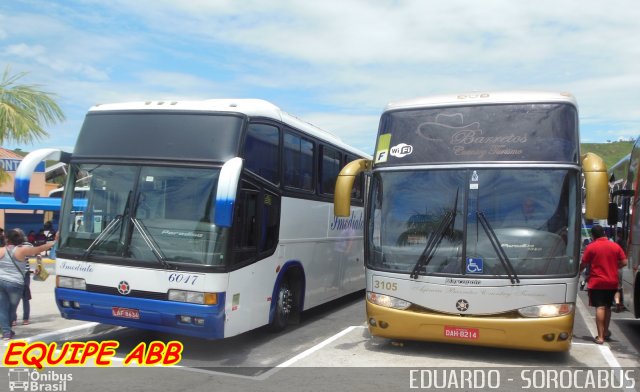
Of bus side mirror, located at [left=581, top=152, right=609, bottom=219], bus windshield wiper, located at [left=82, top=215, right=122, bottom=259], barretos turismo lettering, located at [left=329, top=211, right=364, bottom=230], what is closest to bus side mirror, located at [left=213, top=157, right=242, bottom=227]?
bus windshield wiper, located at [left=82, top=215, right=122, bottom=259]

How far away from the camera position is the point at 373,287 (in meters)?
8.01

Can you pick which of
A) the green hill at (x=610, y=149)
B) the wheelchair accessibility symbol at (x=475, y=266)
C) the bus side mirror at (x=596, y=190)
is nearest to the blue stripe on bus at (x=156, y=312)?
the wheelchair accessibility symbol at (x=475, y=266)

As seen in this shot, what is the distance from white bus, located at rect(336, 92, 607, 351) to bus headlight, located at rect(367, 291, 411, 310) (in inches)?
0.6

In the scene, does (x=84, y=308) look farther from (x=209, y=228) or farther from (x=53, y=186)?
(x=53, y=186)

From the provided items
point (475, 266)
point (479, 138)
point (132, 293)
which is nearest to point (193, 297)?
point (132, 293)

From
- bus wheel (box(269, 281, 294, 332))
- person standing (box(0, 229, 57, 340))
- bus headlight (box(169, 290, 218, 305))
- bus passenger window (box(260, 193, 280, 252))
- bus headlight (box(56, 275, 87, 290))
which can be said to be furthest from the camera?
bus wheel (box(269, 281, 294, 332))

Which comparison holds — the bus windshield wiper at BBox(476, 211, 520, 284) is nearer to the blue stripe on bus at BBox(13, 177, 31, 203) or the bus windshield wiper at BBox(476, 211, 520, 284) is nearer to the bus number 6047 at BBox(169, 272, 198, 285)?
the bus number 6047 at BBox(169, 272, 198, 285)

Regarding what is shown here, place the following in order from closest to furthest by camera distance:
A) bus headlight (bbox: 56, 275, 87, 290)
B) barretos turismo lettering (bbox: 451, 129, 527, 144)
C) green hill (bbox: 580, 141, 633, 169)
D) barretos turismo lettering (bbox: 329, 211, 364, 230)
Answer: bus headlight (bbox: 56, 275, 87, 290) < barretos turismo lettering (bbox: 451, 129, 527, 144) < barretos turismo lettering (bbox: 329, 211, 364, 230) < green hill (bbox: 580, 141, 633, 169)

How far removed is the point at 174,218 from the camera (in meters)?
7.30

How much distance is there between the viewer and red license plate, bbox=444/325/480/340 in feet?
24.0

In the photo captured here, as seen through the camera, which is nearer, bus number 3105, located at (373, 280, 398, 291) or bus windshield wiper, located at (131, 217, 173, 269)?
bus windshield wiper, located at (131, 217, 173, 269)

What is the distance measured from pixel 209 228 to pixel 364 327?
3874mm

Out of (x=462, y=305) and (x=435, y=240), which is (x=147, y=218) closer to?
(x=435, y=240)

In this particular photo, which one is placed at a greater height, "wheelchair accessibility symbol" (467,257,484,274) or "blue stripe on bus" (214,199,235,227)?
"blue stripe on bus" (214,199,235,227)
